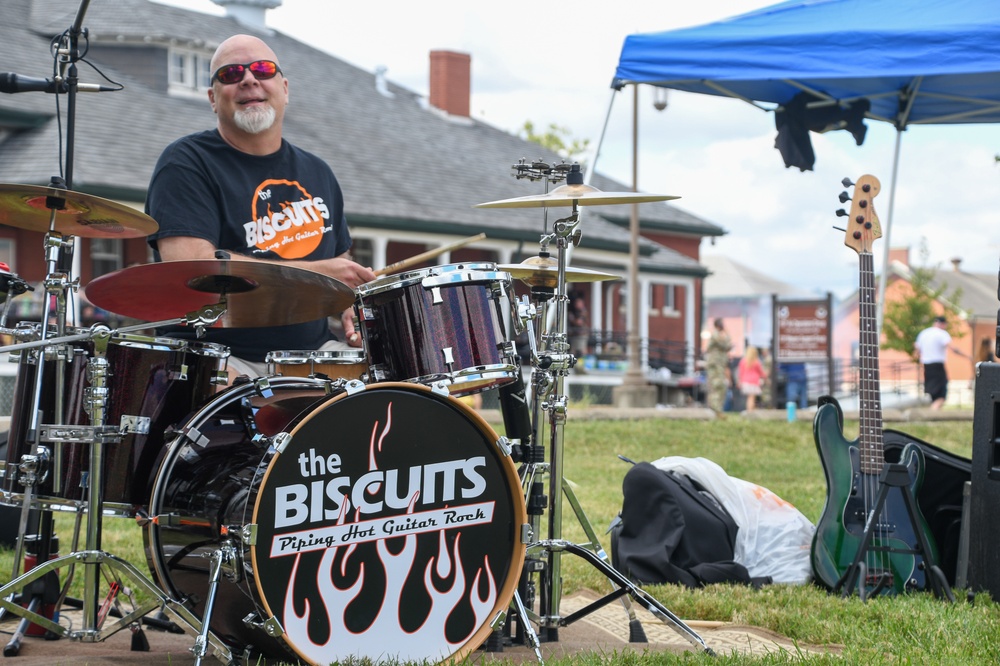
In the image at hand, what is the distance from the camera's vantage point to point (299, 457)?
326 centimetres

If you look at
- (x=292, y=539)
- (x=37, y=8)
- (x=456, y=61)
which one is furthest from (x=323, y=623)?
(x=456, y=61)

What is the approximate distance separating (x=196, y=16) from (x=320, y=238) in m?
22.5

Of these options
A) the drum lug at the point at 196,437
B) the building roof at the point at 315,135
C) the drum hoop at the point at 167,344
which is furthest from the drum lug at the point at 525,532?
the building roof at the point at 315,135

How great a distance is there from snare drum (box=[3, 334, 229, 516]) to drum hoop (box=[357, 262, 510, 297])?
65cm

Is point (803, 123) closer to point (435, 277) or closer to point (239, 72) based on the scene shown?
point (239, 72)

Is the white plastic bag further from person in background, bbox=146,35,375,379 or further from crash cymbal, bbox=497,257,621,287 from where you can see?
person in background, bbox=146,35,375,379

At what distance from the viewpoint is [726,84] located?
787 cm

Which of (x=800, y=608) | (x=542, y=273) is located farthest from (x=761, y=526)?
(x=542, y=273)

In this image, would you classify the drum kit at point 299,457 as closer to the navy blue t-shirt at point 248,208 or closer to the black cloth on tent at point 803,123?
the navy blue t-shirt at point 248,208

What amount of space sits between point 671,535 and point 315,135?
1886cm

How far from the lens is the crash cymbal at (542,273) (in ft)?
14.4

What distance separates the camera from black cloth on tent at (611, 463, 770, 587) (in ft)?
17.2

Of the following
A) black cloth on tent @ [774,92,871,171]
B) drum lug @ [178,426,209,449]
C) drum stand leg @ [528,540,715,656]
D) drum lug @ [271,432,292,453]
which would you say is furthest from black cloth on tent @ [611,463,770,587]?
black cloth on tent @ [774,92,871,171]

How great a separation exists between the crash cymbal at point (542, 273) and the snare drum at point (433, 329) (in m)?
0.54
